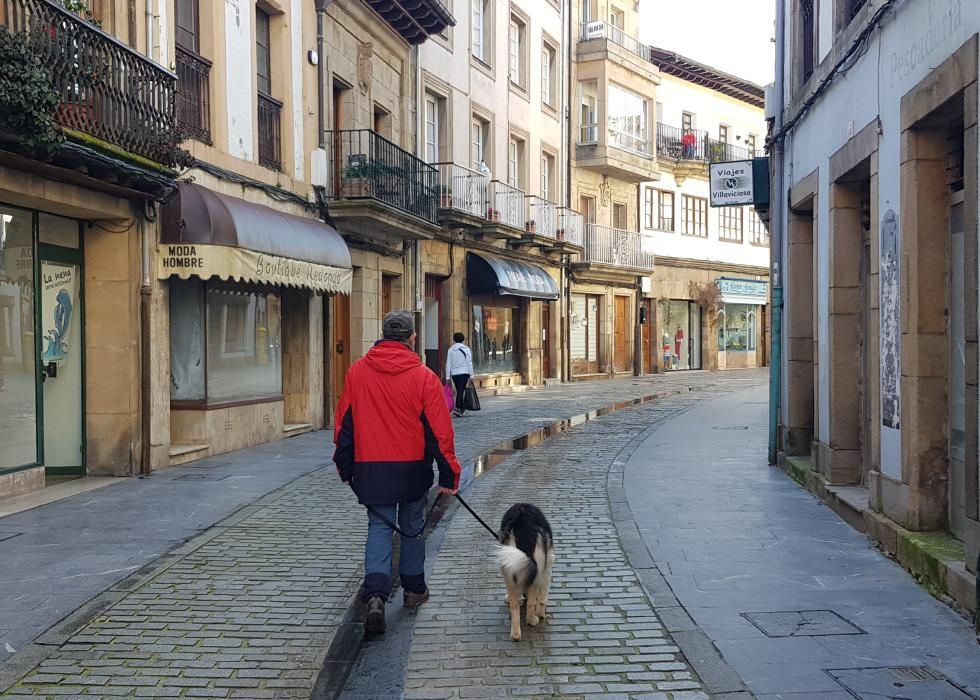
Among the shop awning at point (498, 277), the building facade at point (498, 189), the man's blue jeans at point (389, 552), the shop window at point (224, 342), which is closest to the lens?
the man's blue jeans at point (389, 552)

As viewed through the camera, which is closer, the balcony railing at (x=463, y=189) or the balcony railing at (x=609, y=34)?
the balcony railing at (x=463, y=189)

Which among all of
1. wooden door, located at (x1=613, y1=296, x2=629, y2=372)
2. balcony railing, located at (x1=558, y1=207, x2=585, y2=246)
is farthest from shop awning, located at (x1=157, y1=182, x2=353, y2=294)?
wooden door, located at (x1=613, y1=296, x2=629, y2=372)

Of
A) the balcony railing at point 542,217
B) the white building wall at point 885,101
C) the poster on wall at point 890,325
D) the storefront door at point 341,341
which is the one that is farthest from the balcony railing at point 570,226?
the poster on wall at point 890,325

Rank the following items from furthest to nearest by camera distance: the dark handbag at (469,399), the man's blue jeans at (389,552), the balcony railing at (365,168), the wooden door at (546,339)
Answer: the wooden door at (546,339) < the dark handbag at (469,399) < the balcony railing at (365,168) < the man's blue jeans at (389,552)

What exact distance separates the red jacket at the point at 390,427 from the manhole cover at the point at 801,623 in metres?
1.90

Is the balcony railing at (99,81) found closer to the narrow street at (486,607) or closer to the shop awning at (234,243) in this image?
the shop awning at (234,243)

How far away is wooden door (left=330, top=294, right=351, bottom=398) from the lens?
1766 cm

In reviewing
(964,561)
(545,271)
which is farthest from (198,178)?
(545,271)

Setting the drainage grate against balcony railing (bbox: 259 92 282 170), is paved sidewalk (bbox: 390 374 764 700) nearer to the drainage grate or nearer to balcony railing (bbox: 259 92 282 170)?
the drainage grate

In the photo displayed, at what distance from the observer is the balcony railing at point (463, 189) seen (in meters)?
22.6

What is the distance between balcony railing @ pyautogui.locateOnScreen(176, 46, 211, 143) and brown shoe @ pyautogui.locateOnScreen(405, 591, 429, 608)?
25.7ft

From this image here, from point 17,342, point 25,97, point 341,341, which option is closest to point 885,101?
point 25,97

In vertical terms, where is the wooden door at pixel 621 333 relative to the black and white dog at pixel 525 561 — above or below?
above

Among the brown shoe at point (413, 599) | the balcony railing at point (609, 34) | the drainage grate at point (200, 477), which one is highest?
the balcony railing at point (609, 34)
